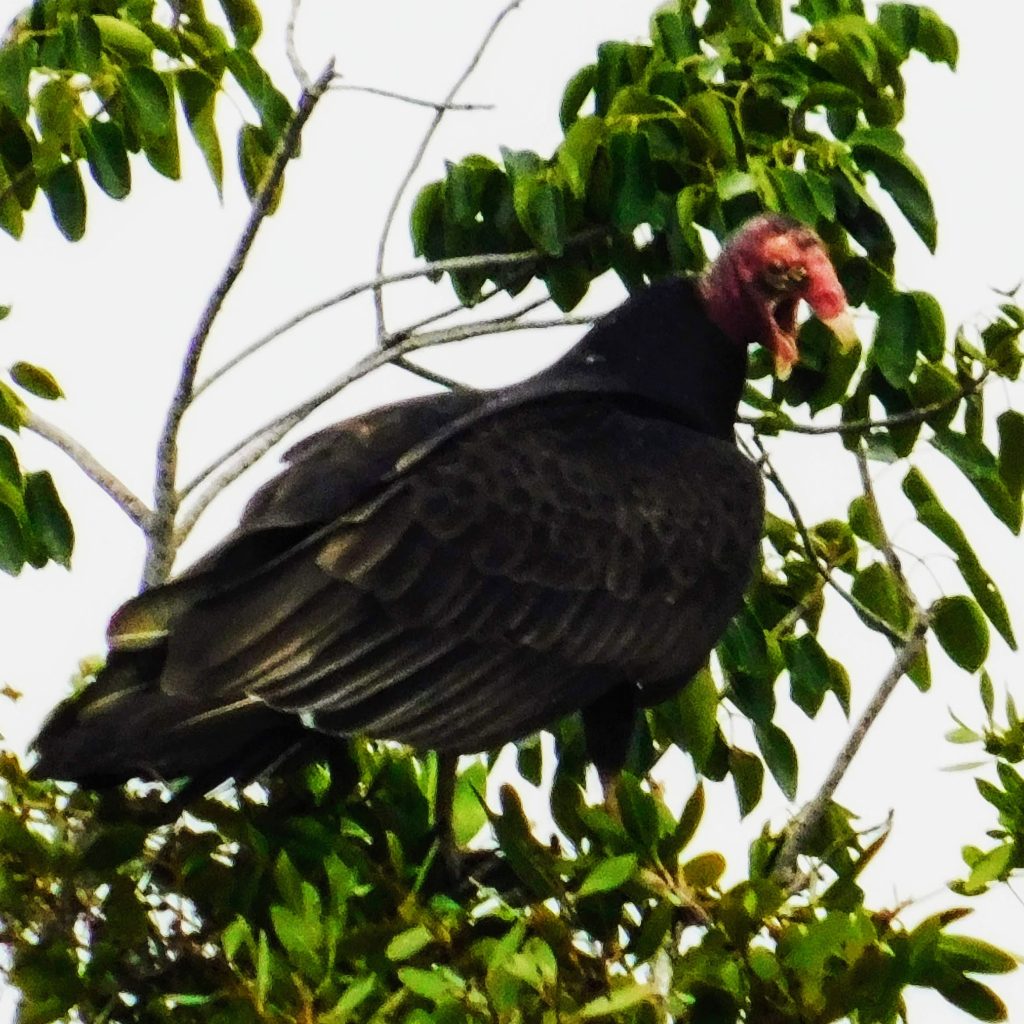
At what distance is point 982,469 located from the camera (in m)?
3.02

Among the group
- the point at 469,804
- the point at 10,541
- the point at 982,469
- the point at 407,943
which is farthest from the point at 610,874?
the point at 10,541

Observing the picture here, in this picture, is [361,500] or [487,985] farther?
[361,500]

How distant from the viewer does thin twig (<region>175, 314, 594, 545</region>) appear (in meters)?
3.09

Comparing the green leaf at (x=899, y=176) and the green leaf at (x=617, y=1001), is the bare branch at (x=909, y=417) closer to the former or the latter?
the green leaf at (x=899, y=176)

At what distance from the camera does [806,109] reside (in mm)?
3105

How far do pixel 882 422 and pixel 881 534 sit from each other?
0.18 meters

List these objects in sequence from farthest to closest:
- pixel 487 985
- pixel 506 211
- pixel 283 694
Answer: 1. pixel 506 211
2. pixel 283 694
3. pixel 487 985

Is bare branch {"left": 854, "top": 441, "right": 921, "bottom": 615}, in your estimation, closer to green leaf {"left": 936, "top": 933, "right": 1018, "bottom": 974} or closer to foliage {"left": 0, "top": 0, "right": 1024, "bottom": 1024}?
foliage {"left": 0, "top": 0, "right": 1024, "bottom": 1024}

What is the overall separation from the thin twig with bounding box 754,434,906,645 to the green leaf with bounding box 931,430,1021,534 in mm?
243

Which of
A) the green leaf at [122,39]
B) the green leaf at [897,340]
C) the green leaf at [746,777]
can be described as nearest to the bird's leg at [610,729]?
the green leaf at [746,777]

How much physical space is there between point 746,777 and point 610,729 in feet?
0.77

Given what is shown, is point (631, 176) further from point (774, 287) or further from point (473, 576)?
point (473, 576)

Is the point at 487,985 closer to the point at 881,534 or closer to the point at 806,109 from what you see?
the point at 881,534

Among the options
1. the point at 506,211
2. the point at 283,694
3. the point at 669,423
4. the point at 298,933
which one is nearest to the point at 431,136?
the point at 506,211
